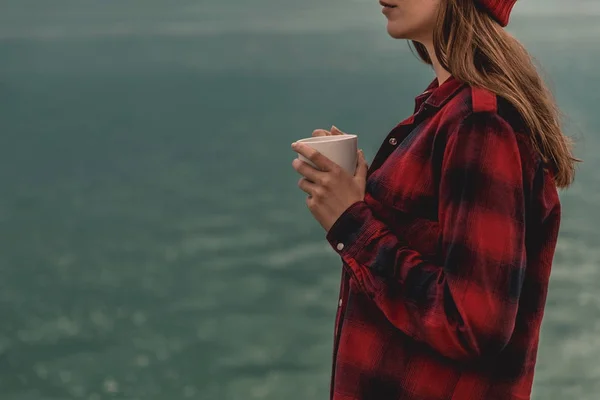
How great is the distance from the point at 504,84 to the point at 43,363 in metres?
7.03

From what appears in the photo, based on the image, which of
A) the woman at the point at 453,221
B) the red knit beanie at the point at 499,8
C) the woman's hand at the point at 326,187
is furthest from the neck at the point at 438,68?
the woman's hand at the point at 326,187

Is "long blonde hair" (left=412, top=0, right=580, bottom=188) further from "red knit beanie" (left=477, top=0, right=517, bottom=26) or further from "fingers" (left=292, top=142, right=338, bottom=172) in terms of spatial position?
"fingers" (left=292, top=142, right=338, bottom=172)

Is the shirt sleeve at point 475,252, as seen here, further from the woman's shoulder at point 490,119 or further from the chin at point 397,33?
the chin at point 397,33

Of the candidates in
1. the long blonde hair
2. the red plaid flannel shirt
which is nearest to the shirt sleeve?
the red plaid flannel shirt

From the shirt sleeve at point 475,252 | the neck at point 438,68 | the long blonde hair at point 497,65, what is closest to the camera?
the shirt sleeve at point 475,252

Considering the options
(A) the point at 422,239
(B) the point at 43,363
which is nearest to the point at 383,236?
(A) the point at 422,239

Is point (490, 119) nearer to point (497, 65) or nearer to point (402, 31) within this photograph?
point (497, 65)

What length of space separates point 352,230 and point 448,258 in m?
0.18

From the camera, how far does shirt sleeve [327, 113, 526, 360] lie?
1422mm

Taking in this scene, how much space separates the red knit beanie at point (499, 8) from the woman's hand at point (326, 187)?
1.17 feet

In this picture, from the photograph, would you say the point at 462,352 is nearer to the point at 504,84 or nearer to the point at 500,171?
the point at 500,171

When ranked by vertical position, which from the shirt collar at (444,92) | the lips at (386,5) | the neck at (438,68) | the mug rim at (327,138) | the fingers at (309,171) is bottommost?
Answer: the fingers at (309,171)

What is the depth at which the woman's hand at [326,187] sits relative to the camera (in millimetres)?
1564

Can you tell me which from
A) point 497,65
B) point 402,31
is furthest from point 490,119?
point 402,31
